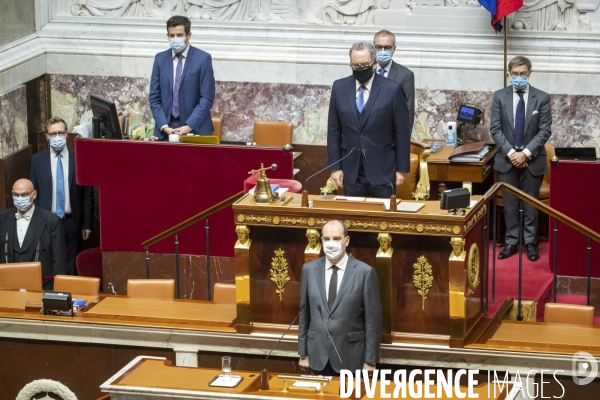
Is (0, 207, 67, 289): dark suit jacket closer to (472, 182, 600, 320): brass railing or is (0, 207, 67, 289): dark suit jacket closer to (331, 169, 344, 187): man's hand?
(331, 169, 344, 187): man's hand

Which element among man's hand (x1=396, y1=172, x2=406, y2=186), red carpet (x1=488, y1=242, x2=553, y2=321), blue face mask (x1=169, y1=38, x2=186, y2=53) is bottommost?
red carpet (x1=488, y1=242, x2=553, y2=321)

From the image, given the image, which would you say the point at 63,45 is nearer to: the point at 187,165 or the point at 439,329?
the point at 187,165

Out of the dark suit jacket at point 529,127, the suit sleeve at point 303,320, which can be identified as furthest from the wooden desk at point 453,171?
the suit sleeve at point 303,320

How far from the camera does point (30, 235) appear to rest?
405 inches

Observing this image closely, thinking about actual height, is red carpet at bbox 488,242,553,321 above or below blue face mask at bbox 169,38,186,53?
below

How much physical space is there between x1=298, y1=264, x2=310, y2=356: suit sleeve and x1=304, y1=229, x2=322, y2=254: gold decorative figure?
0.29 meters

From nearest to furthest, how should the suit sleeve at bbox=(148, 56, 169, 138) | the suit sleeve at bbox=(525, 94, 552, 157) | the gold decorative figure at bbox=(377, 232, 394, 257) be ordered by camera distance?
the gold decorative figure at bbox=(377, 232, 394, 257)
the suit sleeve at bbox=(525, 94, 552, 157)
the suit sleeve at bbox=(148, 56, 169, 138)

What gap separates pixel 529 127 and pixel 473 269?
2.64 metres

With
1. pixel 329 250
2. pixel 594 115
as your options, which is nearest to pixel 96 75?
pixel 594 115

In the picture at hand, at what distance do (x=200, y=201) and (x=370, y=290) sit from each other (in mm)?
2798

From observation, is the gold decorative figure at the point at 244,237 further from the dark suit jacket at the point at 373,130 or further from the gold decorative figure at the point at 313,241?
the dark suit jacket at the point at 373,130

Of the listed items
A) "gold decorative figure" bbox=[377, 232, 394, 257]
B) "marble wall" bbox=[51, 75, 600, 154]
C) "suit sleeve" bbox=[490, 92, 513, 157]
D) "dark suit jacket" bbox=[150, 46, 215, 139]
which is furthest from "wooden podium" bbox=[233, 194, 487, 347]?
"marble wall" bbox=[51, 75, 600, 154]

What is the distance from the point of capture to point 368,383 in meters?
7.30

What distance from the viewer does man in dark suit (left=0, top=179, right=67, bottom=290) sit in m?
10.3
